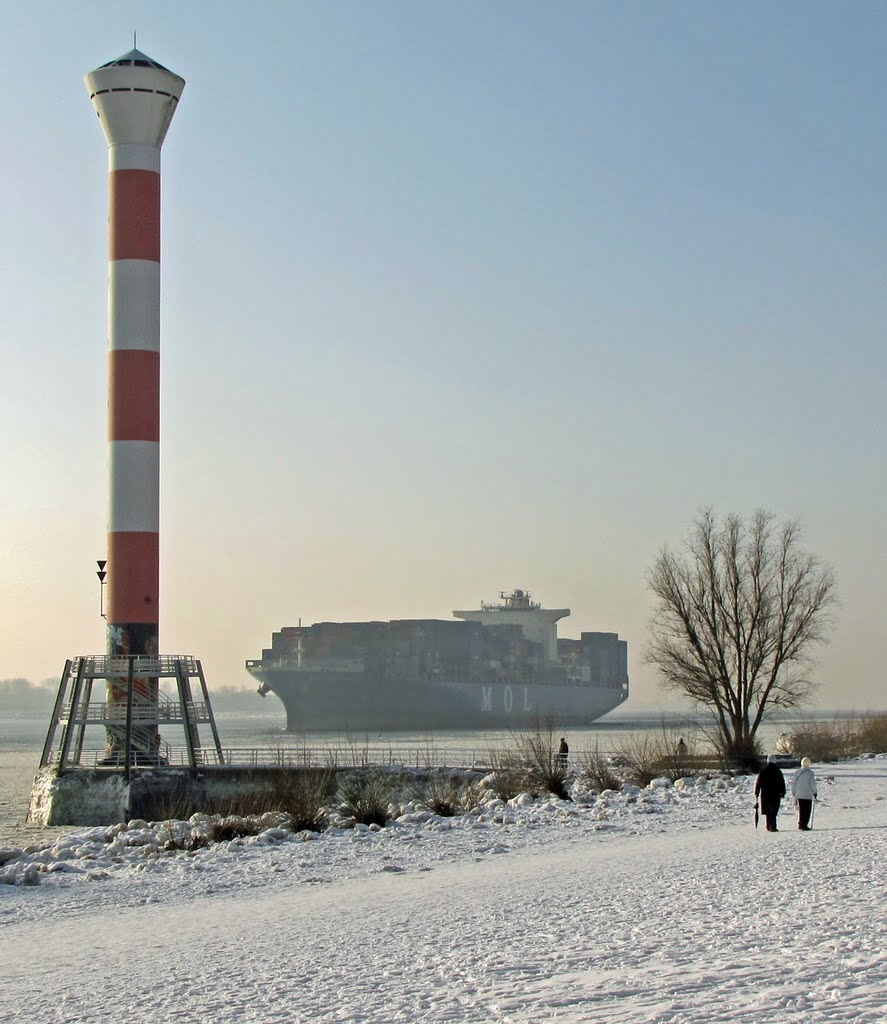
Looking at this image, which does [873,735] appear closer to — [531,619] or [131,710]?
[131,710]

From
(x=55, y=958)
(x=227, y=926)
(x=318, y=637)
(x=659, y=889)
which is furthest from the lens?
(x=318, y=637)

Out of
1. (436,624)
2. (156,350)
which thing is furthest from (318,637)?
(156,350)

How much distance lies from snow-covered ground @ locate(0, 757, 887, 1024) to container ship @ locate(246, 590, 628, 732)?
278ft

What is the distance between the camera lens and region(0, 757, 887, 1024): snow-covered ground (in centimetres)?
691

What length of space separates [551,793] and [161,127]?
917 inches

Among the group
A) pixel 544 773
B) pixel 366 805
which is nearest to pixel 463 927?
pixel 366 805

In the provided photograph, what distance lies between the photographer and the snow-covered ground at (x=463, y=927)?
272 inches

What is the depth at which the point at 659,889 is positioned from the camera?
10.9 metres

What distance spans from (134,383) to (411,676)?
7528 centimetres

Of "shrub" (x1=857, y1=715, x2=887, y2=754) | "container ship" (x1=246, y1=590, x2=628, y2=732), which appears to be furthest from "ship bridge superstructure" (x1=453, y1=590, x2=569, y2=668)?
"shrub" (x1=857, y1=715, x2=887, y2=754)

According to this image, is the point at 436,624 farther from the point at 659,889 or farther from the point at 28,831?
the point at 659,889

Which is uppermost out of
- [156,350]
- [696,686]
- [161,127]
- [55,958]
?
[161,127]

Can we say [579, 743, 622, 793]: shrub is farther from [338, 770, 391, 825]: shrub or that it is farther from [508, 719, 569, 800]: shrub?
[338, 770, 391, 825]: shrub

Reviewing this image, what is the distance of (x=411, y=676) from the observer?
107688 mm
